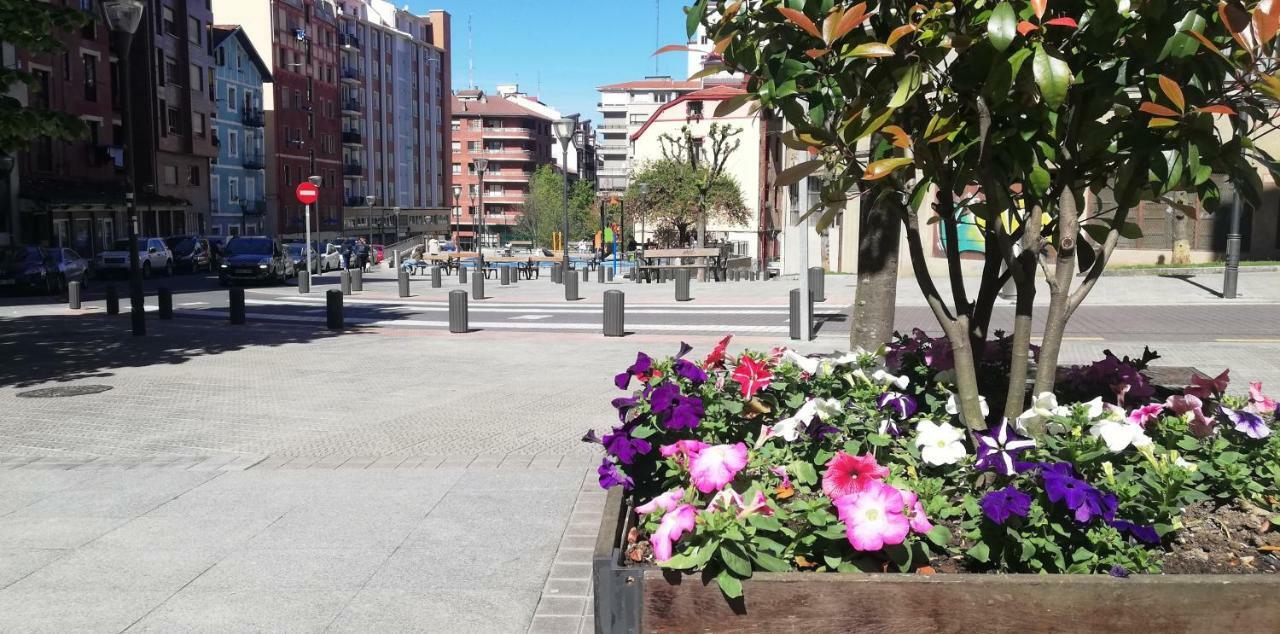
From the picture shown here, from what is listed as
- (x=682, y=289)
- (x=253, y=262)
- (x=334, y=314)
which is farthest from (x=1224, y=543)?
(x=253, y=262)

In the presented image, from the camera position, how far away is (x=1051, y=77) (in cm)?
329

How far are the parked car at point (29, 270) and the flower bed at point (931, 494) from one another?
30.0 meters

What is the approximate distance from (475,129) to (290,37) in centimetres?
4338

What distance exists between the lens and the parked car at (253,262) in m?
34.8

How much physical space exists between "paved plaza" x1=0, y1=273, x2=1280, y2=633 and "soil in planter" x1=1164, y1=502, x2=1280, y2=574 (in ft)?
7.16

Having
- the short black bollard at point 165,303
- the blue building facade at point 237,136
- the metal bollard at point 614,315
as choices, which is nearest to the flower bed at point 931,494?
the metal bollard at point 614,315

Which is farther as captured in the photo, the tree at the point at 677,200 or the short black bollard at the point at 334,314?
the tree at the point at 677,200

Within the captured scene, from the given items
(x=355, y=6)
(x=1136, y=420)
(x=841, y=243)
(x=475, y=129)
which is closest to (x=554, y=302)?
(x=841, y=243)

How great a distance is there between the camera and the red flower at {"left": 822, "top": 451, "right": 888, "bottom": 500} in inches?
132

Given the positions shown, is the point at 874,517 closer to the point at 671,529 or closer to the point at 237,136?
the point at 671,529

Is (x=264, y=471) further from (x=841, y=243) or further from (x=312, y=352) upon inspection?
(x=841, y=243)

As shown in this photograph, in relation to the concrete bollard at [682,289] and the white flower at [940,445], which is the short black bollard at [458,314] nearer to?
the concrete bollard at [682,289]

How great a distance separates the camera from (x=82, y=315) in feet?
70.7

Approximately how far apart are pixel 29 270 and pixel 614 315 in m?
21.1
